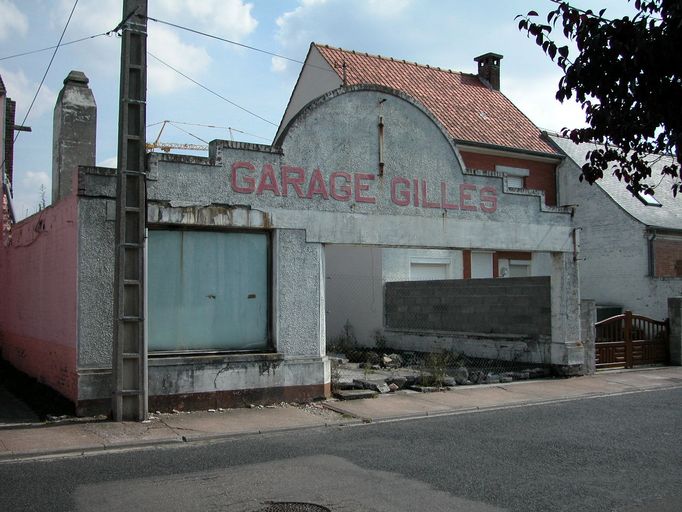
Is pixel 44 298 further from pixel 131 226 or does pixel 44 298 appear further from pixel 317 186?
pixel 317 186

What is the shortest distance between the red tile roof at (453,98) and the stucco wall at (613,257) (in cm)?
233

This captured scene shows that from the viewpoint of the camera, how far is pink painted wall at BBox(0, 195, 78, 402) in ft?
34.2

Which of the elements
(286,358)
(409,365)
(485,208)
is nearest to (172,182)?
(286,358)

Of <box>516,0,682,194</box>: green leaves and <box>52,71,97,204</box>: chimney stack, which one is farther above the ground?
<box>52,71,97,204</box>: chimney stack

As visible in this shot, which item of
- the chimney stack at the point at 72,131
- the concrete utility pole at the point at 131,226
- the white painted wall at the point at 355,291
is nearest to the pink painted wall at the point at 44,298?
the chimney stack at the point at 72,131

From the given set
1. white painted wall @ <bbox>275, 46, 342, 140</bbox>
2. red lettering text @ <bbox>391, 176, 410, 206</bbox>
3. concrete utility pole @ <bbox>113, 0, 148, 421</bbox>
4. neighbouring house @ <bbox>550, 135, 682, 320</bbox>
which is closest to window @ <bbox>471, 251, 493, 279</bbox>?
neighbouring house @ <bbox>550, 135, 682, 320</bbox>

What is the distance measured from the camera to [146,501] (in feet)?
20.0

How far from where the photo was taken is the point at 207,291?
36.6 ft

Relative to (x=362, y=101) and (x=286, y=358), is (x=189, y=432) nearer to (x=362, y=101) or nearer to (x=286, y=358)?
(x=286, y=358)

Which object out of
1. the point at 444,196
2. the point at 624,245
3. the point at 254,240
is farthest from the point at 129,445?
the point at 624,245

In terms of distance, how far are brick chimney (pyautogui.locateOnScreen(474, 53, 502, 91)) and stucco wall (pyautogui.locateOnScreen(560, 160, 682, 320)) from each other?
18.0 feet

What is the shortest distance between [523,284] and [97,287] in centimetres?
1062

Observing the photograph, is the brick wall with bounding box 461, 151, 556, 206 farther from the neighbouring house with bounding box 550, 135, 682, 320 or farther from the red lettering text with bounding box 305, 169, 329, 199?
the red lettering text with bounding box 305, 169, 329, 199

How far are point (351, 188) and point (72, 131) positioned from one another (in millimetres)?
5229
